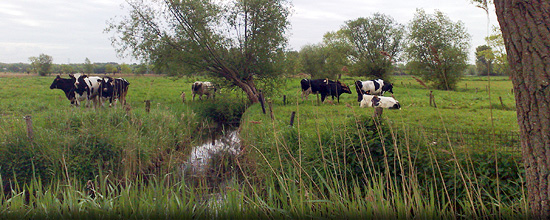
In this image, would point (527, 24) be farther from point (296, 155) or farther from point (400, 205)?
point (296, 155)

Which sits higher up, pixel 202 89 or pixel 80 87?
pixel 80 87

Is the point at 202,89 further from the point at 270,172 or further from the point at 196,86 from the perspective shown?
the point at 270,172

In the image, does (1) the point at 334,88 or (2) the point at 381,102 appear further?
(1) the point at 334,88

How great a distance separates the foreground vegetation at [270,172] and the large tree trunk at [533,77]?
0.32 metres

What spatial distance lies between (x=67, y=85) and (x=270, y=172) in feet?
48.8

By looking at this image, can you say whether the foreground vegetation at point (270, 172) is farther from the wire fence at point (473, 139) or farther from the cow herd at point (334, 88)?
the cow herd at point (334, 88)

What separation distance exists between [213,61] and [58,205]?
1913cm

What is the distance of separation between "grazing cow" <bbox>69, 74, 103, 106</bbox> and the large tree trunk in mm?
17983

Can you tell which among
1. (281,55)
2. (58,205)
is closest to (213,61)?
(281,55)

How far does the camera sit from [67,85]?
18141 mm

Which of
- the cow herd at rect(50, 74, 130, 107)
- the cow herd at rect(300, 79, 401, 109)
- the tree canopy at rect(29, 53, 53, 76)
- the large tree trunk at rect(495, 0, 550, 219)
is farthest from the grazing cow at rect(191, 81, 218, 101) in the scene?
the tree canopy at rect(29, 53, 53, 76)

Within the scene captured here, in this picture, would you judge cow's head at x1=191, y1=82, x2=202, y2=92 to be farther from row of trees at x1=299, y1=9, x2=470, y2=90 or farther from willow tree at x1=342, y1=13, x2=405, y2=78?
willow tree at x1=342, y1=13, x2=405, y2=78

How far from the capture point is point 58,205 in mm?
3387

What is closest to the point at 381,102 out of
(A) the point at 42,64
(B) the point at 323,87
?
(B) the point at 323,87
